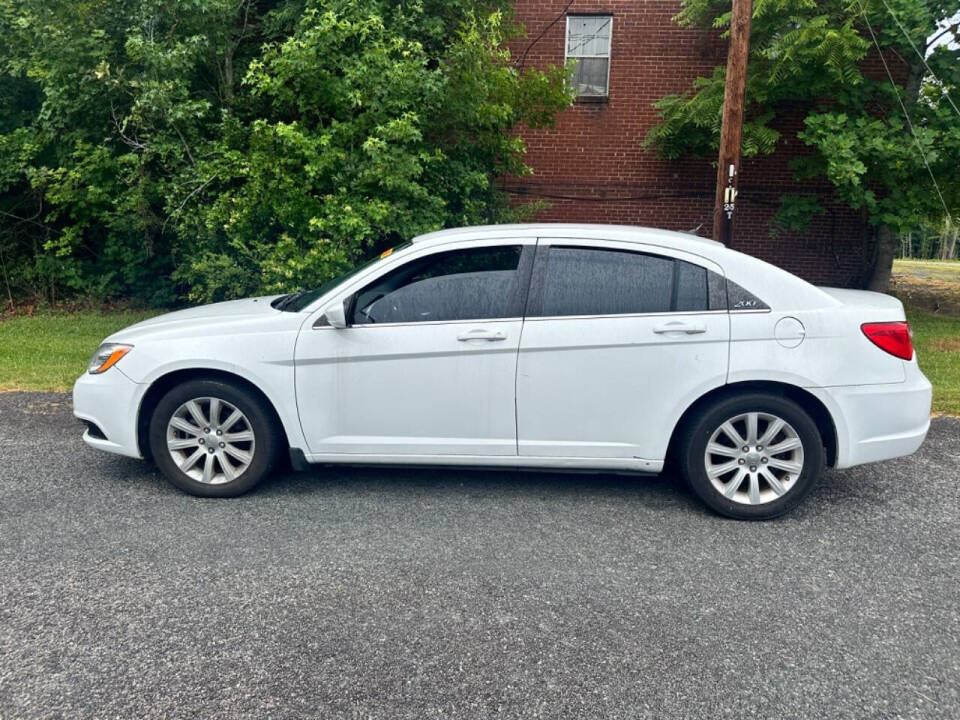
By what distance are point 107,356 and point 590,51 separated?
12.6 metres

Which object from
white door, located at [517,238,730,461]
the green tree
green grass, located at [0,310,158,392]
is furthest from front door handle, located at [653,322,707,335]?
the green tree

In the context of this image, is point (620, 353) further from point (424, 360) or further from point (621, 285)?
point (424, 360)

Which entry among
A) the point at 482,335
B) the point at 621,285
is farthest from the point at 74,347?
the point at 621,285

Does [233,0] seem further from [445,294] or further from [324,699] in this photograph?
[324,699]

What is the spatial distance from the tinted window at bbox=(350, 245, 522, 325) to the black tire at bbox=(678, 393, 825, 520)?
1274 millimetres

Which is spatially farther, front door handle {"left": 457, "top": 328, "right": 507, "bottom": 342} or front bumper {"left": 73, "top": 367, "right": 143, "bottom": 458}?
front bumper {"left": 73, "top": 367, "right": 143, "bottom": 458}

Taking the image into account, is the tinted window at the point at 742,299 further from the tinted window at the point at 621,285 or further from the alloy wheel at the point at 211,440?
the alloy wheel at the point at 211,440

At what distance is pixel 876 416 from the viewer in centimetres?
464

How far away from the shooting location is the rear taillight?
15.2ft

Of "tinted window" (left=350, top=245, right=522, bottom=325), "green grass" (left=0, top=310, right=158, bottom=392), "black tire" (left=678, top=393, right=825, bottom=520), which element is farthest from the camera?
"green grass" (left=0, top=310, right=158, bottom=392)

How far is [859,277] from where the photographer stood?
52.1 ft

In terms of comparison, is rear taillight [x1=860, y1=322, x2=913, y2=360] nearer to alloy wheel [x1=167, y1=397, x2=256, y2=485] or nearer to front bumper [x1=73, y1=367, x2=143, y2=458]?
alloy wheel [x1=167, y1=397, x2=256, y2=485]

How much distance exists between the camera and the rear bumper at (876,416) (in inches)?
182

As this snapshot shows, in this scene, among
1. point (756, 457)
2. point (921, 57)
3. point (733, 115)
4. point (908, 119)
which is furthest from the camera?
point (908, 119)
